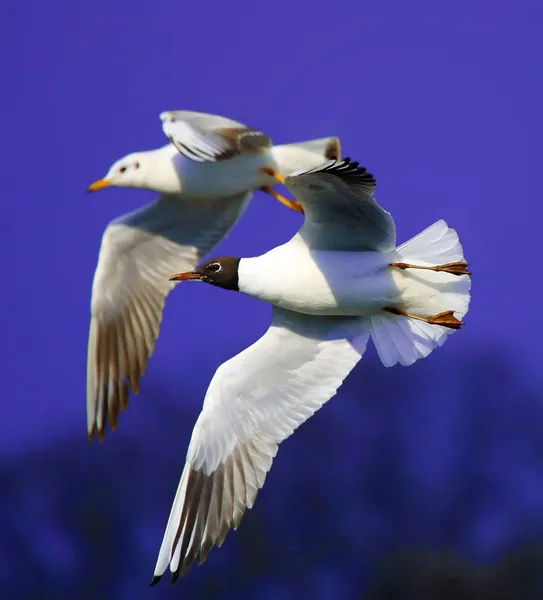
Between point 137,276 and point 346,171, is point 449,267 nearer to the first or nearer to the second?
point 346,171

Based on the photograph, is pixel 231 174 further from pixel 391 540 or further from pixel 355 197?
pixel 391 540

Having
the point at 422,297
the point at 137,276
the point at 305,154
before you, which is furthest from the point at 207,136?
the point at 422,297

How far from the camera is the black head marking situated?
5.91m

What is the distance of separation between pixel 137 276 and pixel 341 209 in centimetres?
233

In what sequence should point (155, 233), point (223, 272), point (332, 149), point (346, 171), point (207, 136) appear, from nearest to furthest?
point (346, 171) < point (223, 272) < point (207, 136) < point (332, 149) < point (155, 233)

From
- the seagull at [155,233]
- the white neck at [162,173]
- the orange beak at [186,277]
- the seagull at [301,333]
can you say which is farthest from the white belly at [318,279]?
the white neck at [162,173]

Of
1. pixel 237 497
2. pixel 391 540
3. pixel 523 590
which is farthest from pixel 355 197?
pixel 391 540

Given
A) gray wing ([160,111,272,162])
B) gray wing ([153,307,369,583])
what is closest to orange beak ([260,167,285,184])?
gray wing ([160,111,272,162])

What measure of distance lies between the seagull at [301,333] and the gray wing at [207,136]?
107cm

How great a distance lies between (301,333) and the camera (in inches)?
241

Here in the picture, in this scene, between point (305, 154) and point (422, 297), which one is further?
point (305, 154)

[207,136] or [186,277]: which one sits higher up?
[207,136]

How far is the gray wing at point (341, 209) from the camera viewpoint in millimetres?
5316

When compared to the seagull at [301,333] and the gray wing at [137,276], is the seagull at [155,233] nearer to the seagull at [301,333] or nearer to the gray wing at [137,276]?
the gray wing at [137,276]
